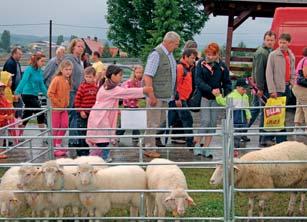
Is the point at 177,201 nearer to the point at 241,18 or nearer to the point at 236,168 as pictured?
the point at 236,168

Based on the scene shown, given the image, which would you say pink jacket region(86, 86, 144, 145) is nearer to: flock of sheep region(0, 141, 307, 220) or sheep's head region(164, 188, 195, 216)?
flock of sheep region(0, 141, 307, 220)

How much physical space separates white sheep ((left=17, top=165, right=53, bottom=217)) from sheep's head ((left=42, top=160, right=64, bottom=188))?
0.34 feet

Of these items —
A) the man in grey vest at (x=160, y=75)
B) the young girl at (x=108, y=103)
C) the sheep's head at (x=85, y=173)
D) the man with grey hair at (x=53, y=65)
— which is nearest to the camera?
the sheep's head at (x=85, y=173)

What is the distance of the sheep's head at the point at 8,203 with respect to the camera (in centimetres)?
607

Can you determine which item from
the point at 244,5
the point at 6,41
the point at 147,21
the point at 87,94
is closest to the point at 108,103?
the point at 87,94

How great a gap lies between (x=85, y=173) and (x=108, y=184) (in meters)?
0.40

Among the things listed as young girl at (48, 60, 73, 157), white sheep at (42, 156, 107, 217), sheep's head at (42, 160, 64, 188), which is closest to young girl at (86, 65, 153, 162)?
young girl at (48, 60, 73, 157)

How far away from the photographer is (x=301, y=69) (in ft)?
34.2

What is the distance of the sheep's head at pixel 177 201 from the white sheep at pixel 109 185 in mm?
573

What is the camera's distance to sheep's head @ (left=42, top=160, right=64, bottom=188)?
6039mm

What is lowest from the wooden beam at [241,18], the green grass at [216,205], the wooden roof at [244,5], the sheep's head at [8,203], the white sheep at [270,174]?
the green grass at [216,205]

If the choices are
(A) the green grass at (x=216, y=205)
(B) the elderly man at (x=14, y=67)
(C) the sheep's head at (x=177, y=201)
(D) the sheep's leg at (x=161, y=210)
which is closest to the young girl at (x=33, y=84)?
(B) the elderly man at (x=14, y=67)

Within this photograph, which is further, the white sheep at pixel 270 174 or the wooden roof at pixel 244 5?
the wooden roof at pixel 244 5

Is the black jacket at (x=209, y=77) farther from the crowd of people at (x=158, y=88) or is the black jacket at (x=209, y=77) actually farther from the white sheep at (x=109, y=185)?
the white sheep at (x=109, y=185)
